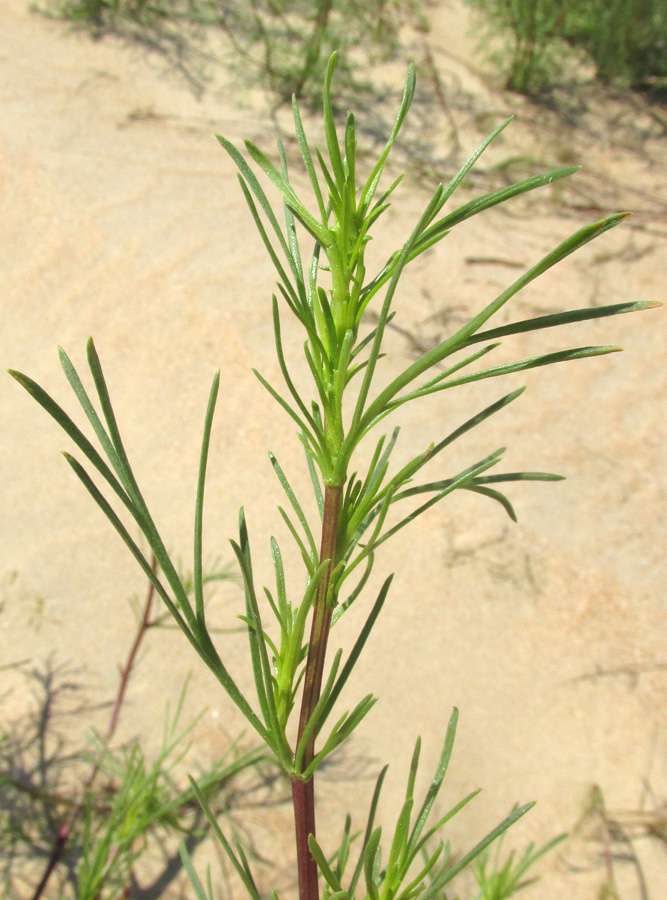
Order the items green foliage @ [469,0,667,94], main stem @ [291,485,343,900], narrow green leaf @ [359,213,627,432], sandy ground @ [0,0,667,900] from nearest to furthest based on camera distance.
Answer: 1. narrow green leaf @ [359,213,627,432]
2. main stem @ [291,485,343,900]
3. sandy ground @ [0,0,667,900]
4. green foliage @ [469,0,667,94]

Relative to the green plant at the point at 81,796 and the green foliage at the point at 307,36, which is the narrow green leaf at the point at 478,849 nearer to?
the green plant at the point at 81,796

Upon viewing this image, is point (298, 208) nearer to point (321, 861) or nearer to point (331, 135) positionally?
point (331, 135)

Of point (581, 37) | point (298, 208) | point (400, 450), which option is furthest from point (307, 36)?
point (298, 208)

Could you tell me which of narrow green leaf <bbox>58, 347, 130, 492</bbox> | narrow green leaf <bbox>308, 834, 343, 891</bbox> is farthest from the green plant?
narrow green leaf <bbox>58, 347, 130, 492</bbox>

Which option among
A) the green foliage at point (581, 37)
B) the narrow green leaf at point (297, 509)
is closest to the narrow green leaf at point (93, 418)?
the narrow green leaf at point (297, 509)

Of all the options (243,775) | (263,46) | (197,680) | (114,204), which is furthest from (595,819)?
(263,46)

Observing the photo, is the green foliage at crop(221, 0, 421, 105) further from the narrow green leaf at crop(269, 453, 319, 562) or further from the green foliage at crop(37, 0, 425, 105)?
the narrow green leaf at crop(269, 453, 319, 562)
